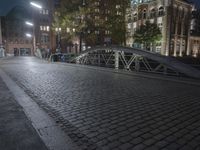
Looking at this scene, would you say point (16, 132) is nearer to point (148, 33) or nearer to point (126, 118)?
point (126, 118)

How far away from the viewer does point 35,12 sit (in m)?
57.9

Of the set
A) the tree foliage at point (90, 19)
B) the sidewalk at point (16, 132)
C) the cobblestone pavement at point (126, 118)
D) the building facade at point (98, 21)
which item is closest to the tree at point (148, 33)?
the tree foliage at point (90, 19)

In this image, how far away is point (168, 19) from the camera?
42.8m

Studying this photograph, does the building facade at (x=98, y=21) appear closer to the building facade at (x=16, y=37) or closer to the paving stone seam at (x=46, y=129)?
the paving stone seam at (x=46, y=129)

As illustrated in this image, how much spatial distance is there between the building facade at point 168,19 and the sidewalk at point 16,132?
38.9 m

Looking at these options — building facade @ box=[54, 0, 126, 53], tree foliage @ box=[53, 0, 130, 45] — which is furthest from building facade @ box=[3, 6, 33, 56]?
building facade @ box=[54, 0, 126, 53]

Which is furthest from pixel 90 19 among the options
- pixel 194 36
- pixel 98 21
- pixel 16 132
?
pixel 194 36

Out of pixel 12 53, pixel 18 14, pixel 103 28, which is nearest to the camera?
pixel 103 28

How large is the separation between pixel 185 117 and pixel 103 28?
82.5ft

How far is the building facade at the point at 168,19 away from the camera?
43.0 metres

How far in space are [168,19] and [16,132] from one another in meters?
44.9

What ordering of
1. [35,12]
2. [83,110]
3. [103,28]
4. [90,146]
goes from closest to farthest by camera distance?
[90,146], [83,110], [103,28], [35,12]

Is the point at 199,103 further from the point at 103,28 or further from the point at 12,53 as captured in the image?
the point at 12,53

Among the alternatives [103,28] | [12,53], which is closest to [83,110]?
[103,28]
